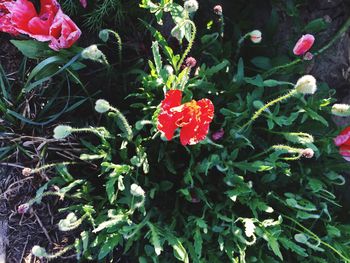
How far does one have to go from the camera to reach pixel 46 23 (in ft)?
5.22

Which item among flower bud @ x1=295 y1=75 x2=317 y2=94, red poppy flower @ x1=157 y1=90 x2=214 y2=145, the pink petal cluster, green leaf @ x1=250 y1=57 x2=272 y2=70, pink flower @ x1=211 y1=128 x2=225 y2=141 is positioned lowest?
pink flower @ x1=211 y1=128 x2=225 y2=141

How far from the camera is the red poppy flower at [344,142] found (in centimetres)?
162

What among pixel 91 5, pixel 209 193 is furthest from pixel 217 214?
pixel 91 5

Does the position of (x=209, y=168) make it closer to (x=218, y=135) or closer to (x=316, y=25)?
(x=218, y=135)

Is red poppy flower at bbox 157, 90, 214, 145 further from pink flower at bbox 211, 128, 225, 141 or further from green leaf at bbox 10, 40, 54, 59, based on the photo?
green leaf at bbox 10, 40, 54, 59

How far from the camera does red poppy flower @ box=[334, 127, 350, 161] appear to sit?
162 cm

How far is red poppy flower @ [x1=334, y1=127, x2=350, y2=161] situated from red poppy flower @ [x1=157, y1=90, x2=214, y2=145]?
45cm

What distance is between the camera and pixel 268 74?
177cm

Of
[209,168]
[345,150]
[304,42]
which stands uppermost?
[304,42]

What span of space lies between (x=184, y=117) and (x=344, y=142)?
0.54 metres

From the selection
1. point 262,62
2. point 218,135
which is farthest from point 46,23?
point 262,62

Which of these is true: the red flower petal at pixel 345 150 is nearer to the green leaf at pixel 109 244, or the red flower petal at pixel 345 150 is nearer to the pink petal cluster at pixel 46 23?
the green leaf at pixel 109 244

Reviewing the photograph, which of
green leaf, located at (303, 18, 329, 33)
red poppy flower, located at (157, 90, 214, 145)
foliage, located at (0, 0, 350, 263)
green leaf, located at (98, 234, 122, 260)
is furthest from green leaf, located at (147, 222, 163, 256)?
green leaf, located at (303, 18, 329, 33)

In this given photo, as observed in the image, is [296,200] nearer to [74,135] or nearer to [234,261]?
[234,261]
